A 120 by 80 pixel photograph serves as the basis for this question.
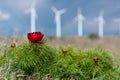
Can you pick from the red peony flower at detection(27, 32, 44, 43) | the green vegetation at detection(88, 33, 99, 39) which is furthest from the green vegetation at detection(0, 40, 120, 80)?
the green vegetation at detection(88, 33, 99, 39)

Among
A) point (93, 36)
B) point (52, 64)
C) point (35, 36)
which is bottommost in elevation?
point (52, 64)

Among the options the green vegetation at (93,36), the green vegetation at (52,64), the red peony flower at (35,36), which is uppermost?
the green vegetation at (93,36)

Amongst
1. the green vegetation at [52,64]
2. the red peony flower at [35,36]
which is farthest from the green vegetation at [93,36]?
the red peony flower at [35,36]

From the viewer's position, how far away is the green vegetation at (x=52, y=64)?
5770 mm

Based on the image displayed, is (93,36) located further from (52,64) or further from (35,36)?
(35,36)

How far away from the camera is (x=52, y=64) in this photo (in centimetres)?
595

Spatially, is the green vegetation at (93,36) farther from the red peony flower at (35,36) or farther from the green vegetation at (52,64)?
the red peony flower at (35,36)

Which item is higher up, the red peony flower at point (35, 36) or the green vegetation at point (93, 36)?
the green vegetation at point (93, 36)

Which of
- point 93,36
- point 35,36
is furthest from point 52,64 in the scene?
point 93,36

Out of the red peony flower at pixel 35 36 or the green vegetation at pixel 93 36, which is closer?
the red peony flower at pixel 35 36

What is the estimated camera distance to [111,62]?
6.35 meters

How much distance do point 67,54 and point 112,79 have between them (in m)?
0.70

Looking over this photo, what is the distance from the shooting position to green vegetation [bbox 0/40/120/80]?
5.77 m

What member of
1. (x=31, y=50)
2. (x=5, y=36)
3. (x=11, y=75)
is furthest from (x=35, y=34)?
(x=5, y=36)
